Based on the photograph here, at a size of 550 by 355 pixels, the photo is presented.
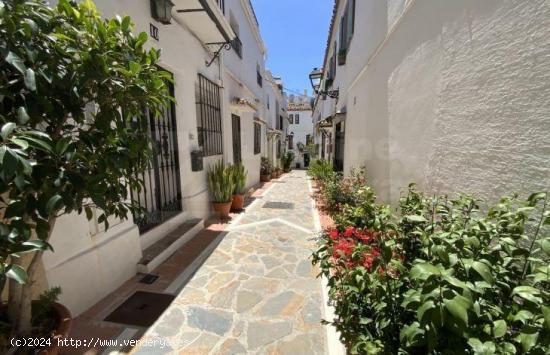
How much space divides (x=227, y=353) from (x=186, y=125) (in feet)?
13.0

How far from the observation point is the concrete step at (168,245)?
337 centimetres

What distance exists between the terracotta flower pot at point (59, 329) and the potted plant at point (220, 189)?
399cm

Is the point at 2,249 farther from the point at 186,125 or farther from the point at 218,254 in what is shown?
the point at 186,125

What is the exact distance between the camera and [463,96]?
208 centimetres

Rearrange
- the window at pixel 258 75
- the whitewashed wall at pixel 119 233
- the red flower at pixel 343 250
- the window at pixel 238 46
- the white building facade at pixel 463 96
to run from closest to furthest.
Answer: the white building facade at pixel 463 96 < the red flower at pixel 343 250 < the whitewashed wall at pixel 119 233 < the window at pixel 238 46 < the window at pixel 258 75

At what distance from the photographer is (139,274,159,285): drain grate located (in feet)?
10.2

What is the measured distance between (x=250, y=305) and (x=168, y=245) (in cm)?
188

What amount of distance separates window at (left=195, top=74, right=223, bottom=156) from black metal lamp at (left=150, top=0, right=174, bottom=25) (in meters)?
1.73

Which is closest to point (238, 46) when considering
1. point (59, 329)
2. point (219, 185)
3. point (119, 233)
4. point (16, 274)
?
point (219, 185)

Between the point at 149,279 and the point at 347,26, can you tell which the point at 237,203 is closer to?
the point at 149,279

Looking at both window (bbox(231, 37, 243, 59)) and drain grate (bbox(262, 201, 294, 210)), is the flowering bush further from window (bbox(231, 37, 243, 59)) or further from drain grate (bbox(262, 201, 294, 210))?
window (bbox(231, 37, 243, 59))

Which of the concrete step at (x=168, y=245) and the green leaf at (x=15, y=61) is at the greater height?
the green leaf at (x=15, y=61)

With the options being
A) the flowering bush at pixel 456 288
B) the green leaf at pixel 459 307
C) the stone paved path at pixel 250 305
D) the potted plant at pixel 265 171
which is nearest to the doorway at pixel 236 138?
the potted plant at pixel 265 171

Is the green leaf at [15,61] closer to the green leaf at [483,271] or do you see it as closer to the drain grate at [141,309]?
the green leaf at [483,271]
